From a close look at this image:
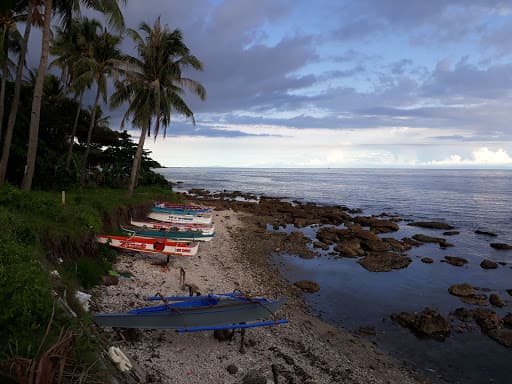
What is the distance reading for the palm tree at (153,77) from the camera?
2120 centimetres

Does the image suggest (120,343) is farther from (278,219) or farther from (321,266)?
(278,219)

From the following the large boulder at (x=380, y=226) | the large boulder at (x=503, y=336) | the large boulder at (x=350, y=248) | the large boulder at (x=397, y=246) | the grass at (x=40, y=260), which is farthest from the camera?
the large boulder at (x=380, y=226)

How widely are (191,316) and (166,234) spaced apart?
9.68 meters

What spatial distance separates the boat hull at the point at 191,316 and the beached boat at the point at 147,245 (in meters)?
5.47

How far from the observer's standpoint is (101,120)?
3594cm

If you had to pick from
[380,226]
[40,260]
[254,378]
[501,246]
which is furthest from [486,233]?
[40,260]

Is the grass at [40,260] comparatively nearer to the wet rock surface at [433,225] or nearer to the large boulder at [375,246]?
the large boulder at [375,246]

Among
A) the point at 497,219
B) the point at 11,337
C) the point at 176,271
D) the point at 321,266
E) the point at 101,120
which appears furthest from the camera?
the point at 497,219

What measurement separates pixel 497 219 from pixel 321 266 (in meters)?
32.0

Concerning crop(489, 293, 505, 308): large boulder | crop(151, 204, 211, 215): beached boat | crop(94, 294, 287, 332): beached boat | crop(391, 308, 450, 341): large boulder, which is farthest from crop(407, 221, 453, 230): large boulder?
crop(94, 294, 287, 332): beached boat

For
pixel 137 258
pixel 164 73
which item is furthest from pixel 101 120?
pixel 137 258

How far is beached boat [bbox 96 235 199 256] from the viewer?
44.1 ft

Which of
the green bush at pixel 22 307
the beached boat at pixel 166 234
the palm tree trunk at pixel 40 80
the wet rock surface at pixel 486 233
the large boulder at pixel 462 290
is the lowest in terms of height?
the large boulder at pixel 462 290

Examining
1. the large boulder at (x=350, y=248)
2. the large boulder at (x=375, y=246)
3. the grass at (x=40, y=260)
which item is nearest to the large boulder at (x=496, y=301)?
the large boulder at (x=350, y=248)
